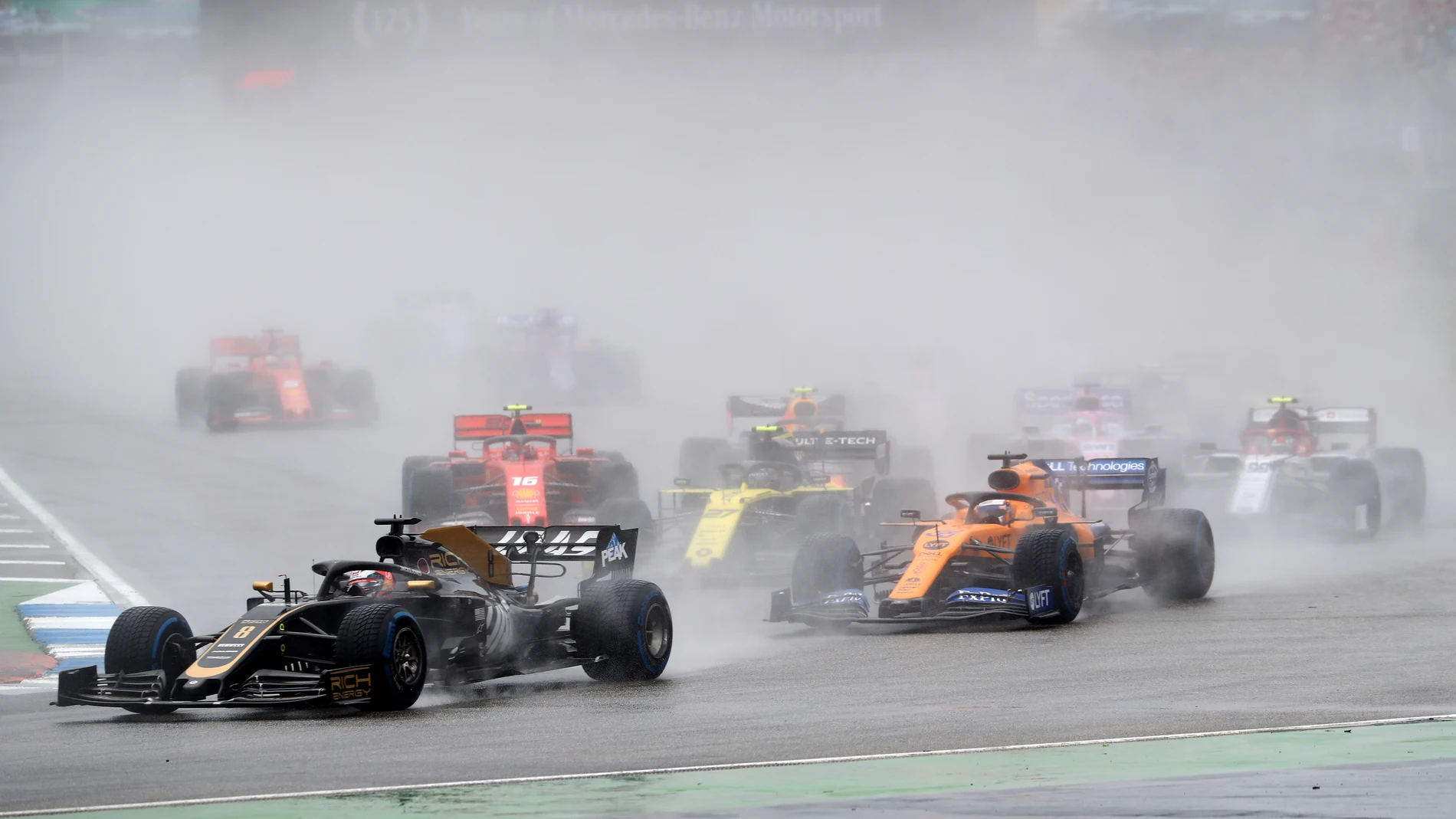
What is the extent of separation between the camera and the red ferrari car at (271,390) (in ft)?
114

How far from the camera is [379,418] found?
37.4m

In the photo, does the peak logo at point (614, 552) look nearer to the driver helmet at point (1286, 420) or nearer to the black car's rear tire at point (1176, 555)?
the black car's rear tire at point (1176, 555)

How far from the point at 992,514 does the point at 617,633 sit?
16.7 ft

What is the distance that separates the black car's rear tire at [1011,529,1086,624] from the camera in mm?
15602

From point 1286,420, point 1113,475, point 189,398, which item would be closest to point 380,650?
point 1113,475

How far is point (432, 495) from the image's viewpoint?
72.7ft

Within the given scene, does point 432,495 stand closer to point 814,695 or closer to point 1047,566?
point 1047,566

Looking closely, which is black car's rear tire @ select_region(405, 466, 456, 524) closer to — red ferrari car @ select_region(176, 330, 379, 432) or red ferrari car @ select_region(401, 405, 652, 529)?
red ferrari car @ select_region(401, 405, 652, 529)

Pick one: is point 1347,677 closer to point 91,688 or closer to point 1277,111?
point 91,688

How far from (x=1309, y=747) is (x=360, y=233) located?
61388 mm

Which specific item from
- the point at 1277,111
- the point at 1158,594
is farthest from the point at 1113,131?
the point at 1158,594

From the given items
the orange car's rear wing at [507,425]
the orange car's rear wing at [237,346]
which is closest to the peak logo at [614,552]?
the orange car's rear wing at [507,425]

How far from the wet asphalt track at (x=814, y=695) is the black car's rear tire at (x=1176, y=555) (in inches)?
12.6

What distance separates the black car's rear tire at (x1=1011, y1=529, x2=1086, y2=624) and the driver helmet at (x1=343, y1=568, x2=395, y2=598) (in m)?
5.69
